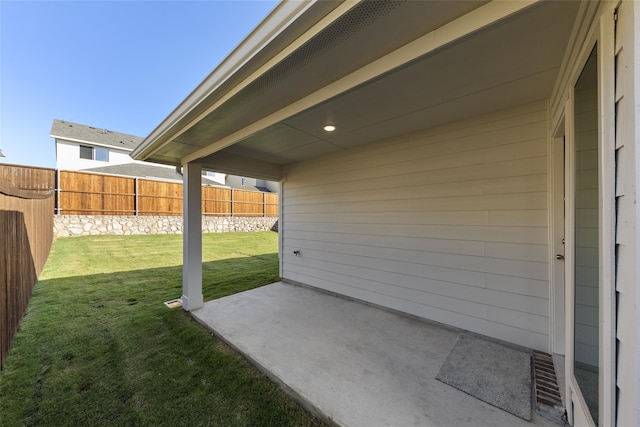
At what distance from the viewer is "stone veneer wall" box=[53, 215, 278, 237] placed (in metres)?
9.18

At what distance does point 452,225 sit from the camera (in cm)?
309

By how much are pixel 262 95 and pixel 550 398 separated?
333 cm

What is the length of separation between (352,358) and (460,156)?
2658 mm

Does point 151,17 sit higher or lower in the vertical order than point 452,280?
higher

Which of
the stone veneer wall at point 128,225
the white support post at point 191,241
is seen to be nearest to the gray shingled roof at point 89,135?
the stone veneer wall at point 128,225

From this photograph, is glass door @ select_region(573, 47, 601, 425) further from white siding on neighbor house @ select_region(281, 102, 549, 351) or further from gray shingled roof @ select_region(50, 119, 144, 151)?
gray shingled roof @ select_region(50, 119, 144, 151)

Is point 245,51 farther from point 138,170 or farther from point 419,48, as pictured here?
point 138,170

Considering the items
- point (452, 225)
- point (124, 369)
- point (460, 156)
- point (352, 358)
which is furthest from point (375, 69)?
point (124, 369)

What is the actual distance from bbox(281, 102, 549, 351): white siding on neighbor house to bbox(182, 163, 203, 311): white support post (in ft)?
7.09

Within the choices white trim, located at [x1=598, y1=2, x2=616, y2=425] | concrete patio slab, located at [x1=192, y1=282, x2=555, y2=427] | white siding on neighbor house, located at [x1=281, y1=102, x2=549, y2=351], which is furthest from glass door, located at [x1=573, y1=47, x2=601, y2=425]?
white siding on neighbor house, located at [x1=281, y1=102, x2=549, y2=351]

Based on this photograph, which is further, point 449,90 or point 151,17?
point 151,17

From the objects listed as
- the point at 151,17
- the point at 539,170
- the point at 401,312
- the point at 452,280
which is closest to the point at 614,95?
the point at 539,170

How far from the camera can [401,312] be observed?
11.6 feet

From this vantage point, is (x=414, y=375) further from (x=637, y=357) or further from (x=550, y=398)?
(x=637, y=357)
